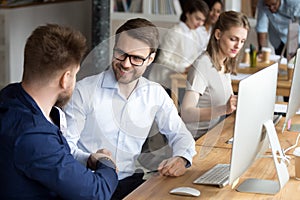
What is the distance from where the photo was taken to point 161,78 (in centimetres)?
265

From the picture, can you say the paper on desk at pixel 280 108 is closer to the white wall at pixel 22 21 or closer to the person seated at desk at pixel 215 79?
the person seated at desk at pixel 215 79

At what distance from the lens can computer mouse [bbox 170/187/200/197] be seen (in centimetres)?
227

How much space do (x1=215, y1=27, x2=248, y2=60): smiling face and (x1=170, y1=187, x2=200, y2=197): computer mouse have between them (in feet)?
4.17

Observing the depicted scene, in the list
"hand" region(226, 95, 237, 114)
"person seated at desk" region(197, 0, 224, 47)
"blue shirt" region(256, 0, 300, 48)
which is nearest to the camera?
"hand" region(226, 95, 237, 114)

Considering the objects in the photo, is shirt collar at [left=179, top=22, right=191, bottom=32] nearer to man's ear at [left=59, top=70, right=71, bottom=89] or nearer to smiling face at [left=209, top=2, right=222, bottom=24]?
smiling face at [left=209, top=2, right=222, bottom=24]

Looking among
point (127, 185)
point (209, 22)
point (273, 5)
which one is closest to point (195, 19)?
point (209, 22)

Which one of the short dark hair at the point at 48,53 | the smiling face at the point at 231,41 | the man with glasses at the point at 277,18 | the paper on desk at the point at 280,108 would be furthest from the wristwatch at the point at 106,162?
the man with glasses at the point at 277,18

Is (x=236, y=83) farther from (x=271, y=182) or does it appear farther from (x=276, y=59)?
(x=271, y=182)

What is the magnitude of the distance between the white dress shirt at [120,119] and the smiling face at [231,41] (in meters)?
0.82

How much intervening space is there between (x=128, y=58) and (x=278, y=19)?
3.25 metres

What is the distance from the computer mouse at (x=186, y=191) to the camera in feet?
7.46

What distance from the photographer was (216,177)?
245 centimetres

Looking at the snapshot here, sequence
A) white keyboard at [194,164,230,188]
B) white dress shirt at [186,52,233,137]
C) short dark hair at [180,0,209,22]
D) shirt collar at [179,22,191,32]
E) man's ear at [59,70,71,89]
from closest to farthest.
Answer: man's ear at [59,70,71,89] < white keyboard at [194,164,230,188] < white dress shirt at [186,52,233,137] < short dark hair at [180,0,209,22] < shirt collar at [179,22,191,32]

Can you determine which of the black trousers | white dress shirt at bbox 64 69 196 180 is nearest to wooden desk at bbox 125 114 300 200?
white dress shirt at bbox 64 69 196 180
